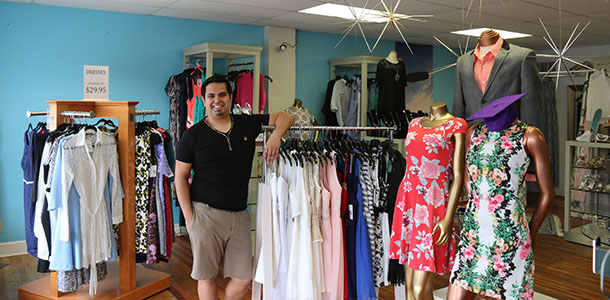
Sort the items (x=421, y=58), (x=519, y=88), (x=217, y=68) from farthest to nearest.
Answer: (x=421, y=58)
(x=217, y=68)
(x=519, y=88)

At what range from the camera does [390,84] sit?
23.2 feet

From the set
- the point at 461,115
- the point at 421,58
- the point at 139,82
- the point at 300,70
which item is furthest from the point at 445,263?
the point at 421,58

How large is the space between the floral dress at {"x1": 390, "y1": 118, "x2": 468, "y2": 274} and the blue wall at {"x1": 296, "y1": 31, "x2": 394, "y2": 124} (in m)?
4.93

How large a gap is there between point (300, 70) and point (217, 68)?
1328 millimetres

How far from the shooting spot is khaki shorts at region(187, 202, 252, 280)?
10.4 ft

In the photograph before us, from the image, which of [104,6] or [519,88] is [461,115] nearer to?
[519,88]

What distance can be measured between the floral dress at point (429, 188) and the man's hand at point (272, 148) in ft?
2.70


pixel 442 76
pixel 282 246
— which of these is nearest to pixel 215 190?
pixel 282 246

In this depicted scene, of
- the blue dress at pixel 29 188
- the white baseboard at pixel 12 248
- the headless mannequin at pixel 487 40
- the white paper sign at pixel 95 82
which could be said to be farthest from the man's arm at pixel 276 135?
the white baseboard at pixel 12 248

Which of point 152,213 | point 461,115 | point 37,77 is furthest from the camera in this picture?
Result: point 37,77

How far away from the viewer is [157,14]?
6.26 meters

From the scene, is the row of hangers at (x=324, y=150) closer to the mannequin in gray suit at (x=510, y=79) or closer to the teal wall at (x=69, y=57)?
the mannequin in gray suit at (x=510, y=79)

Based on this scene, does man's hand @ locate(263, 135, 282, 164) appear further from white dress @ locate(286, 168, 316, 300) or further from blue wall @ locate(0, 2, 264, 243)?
blue wall @ locate(0, 2, 264, 243)

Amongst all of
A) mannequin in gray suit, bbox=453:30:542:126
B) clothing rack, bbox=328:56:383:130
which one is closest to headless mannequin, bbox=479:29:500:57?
mannequin in gray suit, bbox=453:30:542:126
